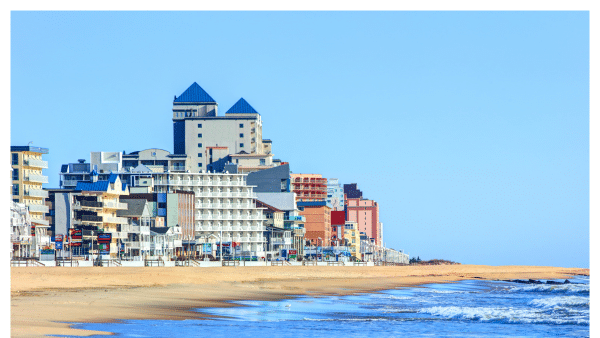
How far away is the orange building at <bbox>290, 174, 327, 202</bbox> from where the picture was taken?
18112 cm

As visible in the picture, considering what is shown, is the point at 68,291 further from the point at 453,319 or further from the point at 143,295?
the point at 453,319

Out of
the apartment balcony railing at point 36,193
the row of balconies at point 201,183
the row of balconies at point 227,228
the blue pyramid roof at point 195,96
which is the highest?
the blue pyramid roof at point 195,96

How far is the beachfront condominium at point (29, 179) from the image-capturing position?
95.4 m

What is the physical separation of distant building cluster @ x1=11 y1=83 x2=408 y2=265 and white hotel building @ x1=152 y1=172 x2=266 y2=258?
157 millimetres

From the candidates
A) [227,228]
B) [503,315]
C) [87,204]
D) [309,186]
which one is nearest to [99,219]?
[87,204]

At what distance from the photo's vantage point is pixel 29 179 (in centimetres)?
9744

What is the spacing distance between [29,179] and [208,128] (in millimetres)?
66991

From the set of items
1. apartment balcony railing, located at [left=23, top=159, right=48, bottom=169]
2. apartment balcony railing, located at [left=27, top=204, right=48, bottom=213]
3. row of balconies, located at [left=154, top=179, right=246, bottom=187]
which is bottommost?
apartment balcony railing, located at [left=27, top=204, right=48, bottom=213]

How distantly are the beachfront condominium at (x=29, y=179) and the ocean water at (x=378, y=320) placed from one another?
66.7m

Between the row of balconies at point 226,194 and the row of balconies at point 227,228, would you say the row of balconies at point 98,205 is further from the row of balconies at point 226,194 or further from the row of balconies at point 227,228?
the row of balconies at point 226,194

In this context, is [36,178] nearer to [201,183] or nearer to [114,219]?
[114,219]

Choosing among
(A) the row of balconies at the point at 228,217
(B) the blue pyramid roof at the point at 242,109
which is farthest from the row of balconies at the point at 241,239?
(B) the blue pyramid roof at the point at 242,109

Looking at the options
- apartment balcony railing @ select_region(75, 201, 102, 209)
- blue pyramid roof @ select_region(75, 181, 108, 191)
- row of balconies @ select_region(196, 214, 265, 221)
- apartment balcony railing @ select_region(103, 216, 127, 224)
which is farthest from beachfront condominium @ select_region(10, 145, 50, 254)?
row of balconies @ select_region(196, 214, 265, 221)

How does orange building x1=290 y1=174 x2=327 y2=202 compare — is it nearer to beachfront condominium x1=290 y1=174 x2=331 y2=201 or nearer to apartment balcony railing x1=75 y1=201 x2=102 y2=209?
beachfront condominium x1=290 y1=174 x2=331 y2=201
